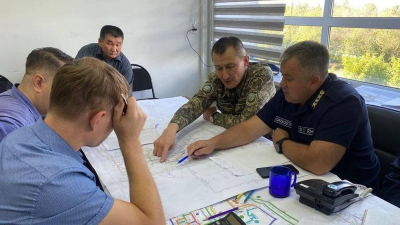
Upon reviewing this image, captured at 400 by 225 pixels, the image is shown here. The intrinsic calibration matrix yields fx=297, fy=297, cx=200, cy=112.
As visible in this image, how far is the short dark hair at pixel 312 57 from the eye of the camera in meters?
1.39

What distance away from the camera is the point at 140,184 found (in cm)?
86

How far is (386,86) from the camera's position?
2.18m

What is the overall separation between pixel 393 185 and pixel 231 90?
40.9 inches

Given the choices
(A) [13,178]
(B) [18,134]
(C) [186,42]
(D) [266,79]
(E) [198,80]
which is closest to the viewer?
(A) [13,178]

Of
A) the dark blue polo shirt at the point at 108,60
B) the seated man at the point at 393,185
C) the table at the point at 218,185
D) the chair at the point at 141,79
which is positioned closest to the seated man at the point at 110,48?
the dark blue polo shirt at the point at 108,60

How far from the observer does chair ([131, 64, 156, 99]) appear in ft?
11.1

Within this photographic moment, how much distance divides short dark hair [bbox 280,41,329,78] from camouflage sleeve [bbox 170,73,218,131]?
693mm

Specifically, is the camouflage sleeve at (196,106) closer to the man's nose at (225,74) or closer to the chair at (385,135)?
the man's nose at (225,74)

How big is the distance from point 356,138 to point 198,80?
287 centimetres

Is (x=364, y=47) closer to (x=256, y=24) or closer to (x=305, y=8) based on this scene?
(x=305, y=8)

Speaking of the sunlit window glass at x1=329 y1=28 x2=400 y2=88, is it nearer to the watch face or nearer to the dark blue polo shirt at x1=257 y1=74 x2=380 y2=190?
the dark blue polo shirt at x1=257 y1=74 x2=380 y2=190

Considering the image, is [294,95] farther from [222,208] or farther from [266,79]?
[222,208]

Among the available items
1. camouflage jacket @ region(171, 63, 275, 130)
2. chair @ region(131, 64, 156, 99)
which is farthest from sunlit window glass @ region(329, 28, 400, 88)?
chair @ region(131, 64, 156, 99)

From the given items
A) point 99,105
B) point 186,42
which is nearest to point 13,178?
point 99,105
